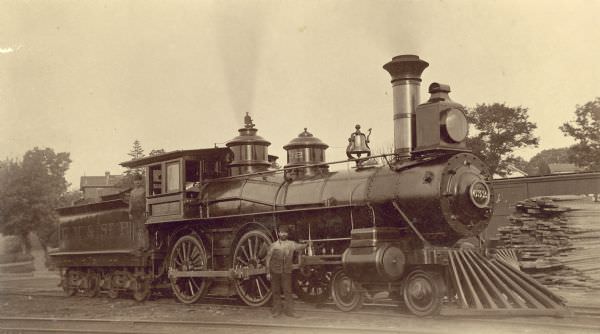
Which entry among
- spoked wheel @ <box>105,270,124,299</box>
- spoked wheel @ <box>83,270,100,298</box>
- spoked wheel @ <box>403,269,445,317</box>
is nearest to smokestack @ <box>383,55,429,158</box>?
spoked wheel @ <box>403,269,445,317</box>

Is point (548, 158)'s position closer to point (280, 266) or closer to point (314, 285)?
point (314, 285)

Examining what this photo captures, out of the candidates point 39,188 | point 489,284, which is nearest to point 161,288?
point 489,284

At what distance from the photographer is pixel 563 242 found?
1389cm

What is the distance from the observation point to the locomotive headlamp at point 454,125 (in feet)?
30.0

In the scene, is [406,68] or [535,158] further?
[535,158]

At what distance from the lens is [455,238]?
9203 mm

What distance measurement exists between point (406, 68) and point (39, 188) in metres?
33.1

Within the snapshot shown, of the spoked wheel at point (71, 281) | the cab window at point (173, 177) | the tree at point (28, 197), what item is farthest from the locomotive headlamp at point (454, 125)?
the tree at point (28, 197)

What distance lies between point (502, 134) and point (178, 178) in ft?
120

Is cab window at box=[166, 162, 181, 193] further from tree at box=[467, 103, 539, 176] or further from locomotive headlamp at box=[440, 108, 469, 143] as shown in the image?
tree at box=[467, 103, 539, 176]

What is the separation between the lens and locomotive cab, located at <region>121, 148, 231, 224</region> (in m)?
12.2

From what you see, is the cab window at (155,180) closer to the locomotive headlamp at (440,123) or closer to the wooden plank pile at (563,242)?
the locomotive headlamp at (440,123)

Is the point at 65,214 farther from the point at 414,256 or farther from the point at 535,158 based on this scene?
the point at 535,158

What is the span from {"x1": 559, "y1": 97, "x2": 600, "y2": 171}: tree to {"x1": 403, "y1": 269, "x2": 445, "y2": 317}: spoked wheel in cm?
3578
